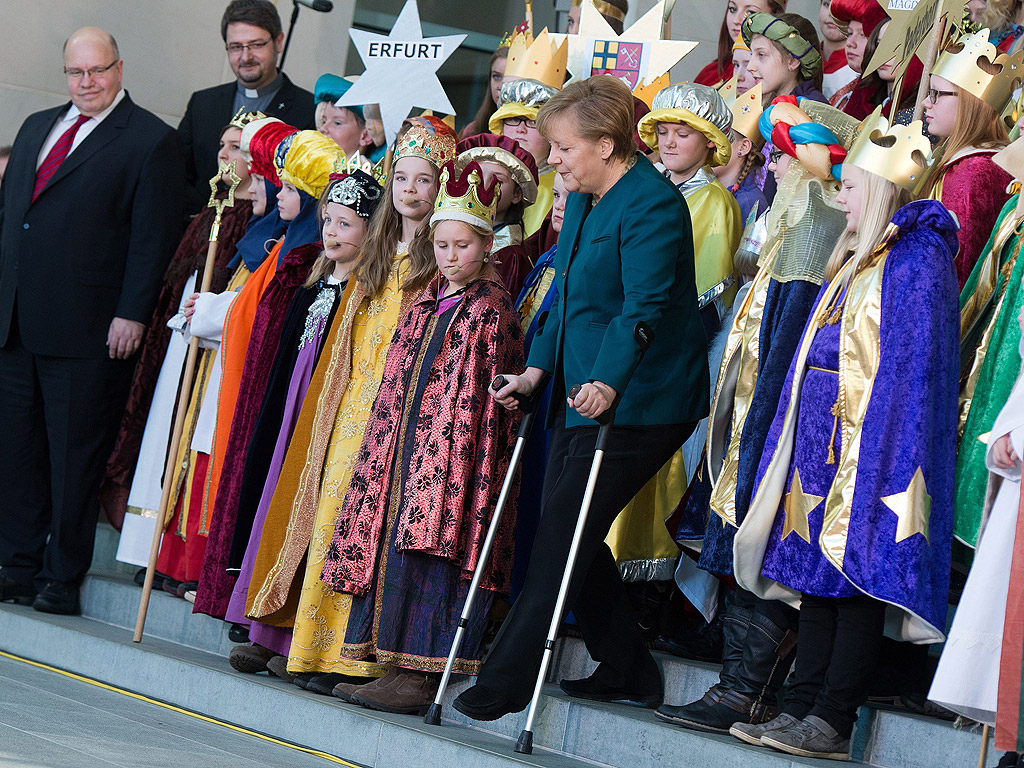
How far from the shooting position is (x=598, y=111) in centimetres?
388

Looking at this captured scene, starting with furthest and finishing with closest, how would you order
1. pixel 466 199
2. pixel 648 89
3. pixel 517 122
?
1. pixel 648 89
2. pixel 517 122
3. pixel 466 199

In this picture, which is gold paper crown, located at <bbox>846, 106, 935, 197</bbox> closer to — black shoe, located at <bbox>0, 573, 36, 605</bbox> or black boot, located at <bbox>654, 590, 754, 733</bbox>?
black boot, located at <bbox>654, 590, 754, 733</bbox>

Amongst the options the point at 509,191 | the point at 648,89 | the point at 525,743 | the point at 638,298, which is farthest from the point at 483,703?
the point at 648,89

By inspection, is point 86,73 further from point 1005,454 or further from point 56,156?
point 1005,454

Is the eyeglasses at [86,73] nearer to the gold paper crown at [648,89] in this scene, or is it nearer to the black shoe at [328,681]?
the gold paper crown at [648,89]

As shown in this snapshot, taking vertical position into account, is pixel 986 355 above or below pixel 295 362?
above

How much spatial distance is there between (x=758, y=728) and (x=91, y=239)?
11.9ft

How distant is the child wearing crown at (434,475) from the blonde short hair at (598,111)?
0.54 meters

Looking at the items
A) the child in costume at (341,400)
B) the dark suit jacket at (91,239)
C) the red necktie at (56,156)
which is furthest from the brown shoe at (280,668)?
the red necktie at (56,156)

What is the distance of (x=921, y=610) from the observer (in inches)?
133

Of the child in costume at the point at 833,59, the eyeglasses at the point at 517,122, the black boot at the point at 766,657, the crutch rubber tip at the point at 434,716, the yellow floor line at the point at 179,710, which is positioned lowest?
the yellow floor line at the point at 179,710

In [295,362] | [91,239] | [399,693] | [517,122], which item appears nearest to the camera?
[399,693]

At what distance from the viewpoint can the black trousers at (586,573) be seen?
3666 millimetres

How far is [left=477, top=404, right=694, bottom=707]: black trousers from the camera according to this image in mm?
3666
